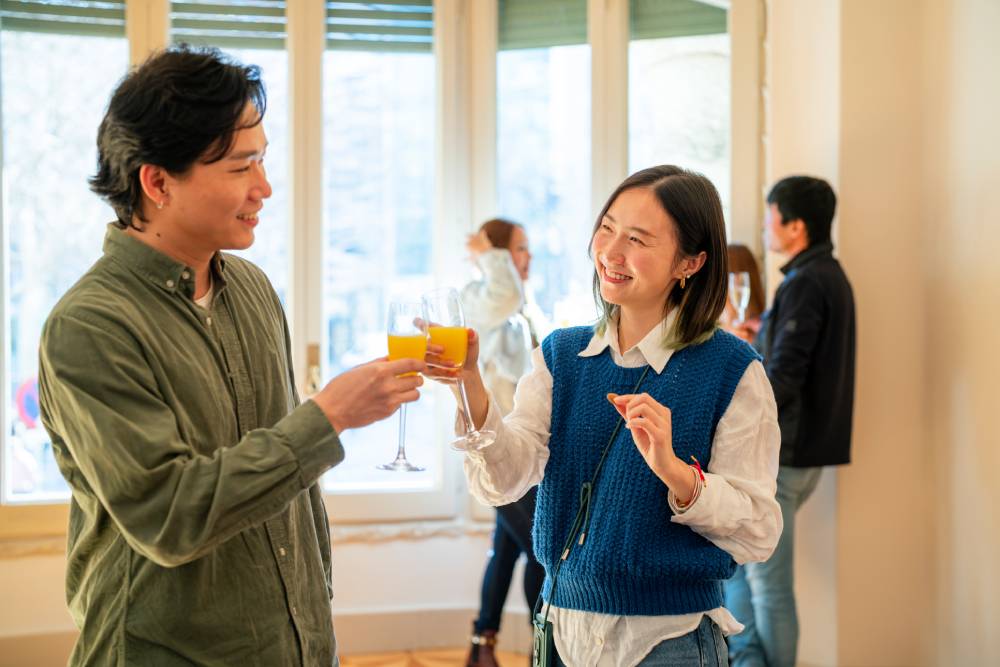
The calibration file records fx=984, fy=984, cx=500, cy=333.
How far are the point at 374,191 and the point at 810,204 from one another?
1.75 meters

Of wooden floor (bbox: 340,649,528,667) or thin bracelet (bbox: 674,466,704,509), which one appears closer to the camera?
thin bracelet (bbox: 674,466,704,509)

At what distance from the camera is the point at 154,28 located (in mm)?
3818

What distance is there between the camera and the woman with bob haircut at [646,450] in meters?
1.48

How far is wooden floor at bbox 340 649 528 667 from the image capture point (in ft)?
12.8

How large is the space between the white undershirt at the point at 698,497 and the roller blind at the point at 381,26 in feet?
9.11

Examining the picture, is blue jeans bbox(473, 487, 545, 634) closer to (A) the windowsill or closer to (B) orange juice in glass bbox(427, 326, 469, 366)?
(A) the windowsill

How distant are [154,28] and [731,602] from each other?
308cm

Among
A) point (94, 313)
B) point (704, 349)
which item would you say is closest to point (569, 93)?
point (704, 349)

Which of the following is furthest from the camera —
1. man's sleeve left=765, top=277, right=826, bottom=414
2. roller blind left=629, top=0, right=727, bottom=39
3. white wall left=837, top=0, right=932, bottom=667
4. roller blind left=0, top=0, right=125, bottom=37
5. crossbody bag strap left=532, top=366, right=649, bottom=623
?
roller blind left=629, top=0, right=727, bottom=39

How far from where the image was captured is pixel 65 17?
3.75m

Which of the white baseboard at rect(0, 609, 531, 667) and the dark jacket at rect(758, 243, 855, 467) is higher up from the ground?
the dark jacket at rect(758, 243, 855, 467)

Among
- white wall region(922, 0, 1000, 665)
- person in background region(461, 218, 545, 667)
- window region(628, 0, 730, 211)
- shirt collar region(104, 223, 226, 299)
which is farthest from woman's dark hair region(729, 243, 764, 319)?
shirt collar region(104, 223, 226, 299)

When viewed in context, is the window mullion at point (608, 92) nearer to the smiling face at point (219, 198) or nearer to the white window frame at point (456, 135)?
the white window frame at point (456, 135)

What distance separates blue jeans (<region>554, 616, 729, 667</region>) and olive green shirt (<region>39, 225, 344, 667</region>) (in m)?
0.50
